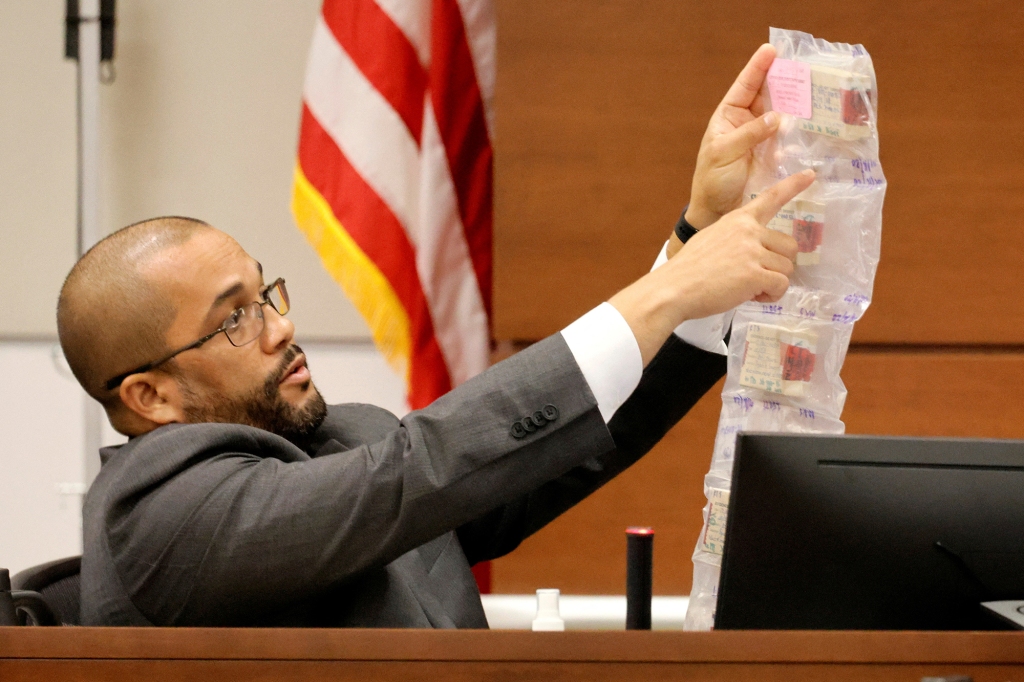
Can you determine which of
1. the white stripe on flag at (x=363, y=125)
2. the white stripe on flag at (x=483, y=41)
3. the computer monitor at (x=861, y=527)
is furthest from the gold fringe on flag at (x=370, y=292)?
the computer monitor at (x=861, y=527)

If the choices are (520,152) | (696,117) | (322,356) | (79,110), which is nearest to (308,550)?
(520,152)

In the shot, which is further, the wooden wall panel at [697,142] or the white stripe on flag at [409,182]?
the white stripe on flag at [409,182]

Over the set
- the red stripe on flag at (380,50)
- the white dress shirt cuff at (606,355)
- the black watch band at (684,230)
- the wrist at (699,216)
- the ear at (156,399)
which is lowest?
the ear at (156,399)

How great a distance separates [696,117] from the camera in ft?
6.21

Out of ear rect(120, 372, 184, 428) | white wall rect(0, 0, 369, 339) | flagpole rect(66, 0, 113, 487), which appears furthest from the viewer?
white wall rect(0, 0, 369, 339)

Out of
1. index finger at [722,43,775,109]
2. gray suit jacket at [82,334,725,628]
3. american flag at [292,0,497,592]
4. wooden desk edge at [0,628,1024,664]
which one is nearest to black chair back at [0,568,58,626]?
gray suit jacket at [82,334,725,628]

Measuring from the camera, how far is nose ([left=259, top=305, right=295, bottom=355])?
1363 millimetres

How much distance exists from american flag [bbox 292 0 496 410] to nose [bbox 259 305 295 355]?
0.70 m

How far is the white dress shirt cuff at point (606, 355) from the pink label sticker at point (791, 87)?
36 centimetres

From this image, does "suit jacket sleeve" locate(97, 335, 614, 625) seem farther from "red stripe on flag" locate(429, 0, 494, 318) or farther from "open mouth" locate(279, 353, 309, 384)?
"red stripe on flag" locate(429, 0, 494, 318)

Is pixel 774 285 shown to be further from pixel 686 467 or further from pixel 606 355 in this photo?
pixel 686 467

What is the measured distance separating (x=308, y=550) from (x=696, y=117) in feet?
3.98

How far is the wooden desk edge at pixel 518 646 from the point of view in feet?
2.60

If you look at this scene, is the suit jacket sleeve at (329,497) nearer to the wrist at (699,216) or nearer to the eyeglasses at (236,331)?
the eyeglasses at (236,331)
